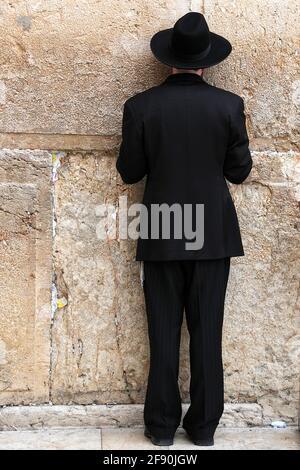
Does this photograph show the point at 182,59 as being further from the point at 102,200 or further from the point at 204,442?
the point at 204,442

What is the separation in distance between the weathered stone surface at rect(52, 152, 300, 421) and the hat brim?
55 cm

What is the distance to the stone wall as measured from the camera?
415 cm

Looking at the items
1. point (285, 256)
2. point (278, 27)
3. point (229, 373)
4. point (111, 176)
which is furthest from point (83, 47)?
point (229, 373)

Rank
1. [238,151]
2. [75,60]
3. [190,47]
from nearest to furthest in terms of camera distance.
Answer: [190,47]
[238,151]
[75,60]

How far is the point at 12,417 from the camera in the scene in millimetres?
4277

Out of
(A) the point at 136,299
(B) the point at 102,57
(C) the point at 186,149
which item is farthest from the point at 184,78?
(A) the point at 136,299

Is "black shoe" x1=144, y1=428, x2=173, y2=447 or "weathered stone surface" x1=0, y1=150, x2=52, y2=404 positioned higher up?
"weathered stone surface" x1=0, y1=150, x2=52, y2=404

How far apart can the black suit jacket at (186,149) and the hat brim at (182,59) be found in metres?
0.07

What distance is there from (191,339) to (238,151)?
0.89 meters

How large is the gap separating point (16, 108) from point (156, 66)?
2.24 ft

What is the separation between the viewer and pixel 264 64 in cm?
426

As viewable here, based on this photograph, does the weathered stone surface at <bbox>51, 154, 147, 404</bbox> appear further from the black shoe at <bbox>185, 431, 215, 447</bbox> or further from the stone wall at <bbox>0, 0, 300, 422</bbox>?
the black shoe at <bbox>185, 431, 215, 447</bbox>

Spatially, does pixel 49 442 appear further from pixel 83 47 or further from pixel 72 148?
pixel 83 47

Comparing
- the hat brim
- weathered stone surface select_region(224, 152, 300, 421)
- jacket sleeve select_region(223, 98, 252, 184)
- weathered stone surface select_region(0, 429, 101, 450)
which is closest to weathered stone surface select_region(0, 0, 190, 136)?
the hat brim
